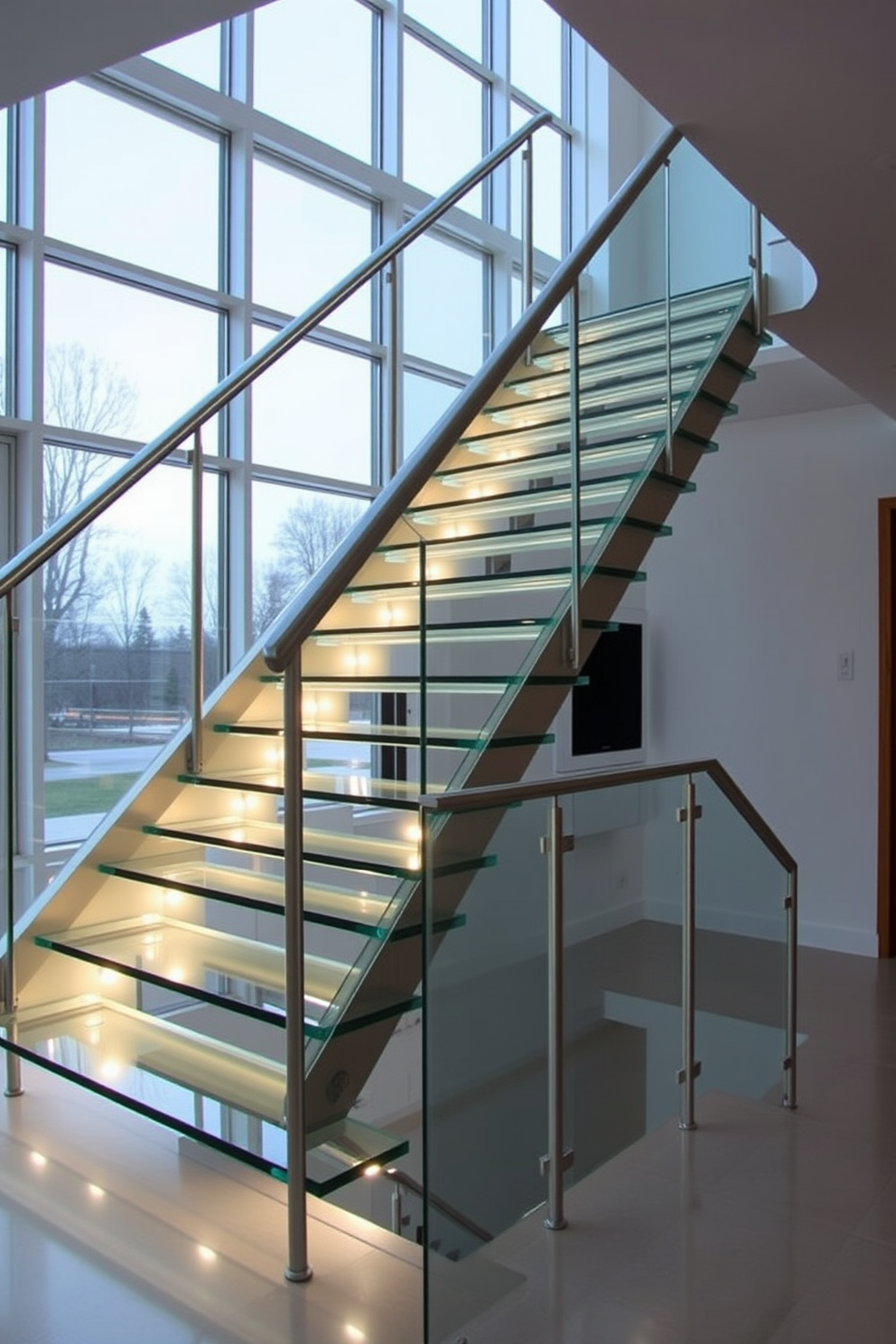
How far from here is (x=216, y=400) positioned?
3570mm

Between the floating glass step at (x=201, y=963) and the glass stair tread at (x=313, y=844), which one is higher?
the glass stair tread at (x=313, y=844)

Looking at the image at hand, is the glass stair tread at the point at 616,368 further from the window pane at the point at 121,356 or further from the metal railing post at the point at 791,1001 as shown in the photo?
the metal railing post at the point at 791,1001

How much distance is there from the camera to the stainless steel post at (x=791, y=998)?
3492mm

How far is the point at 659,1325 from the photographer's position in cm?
222

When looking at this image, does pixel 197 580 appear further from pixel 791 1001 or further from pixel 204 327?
pixel 791 1001

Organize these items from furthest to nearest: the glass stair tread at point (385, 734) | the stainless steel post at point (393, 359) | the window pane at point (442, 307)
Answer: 1. the window pane at point (442, 307)
2. the stainless steel post at point (393, 359)
3. the glass stair tread at point (385, 734)

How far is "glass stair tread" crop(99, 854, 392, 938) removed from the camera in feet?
8.85

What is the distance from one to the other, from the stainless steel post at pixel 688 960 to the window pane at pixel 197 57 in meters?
3.68

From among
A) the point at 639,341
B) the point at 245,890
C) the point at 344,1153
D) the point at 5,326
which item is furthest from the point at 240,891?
the point at 639,341

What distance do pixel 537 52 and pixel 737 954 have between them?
5.92 meters

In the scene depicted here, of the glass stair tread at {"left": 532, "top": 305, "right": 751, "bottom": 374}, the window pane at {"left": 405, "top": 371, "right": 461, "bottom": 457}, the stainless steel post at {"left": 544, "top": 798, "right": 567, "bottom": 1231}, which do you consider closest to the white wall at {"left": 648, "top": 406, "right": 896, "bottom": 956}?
the glass stair tread at {"left": 532, "top": 305, "right": 751, "bottom": 374}

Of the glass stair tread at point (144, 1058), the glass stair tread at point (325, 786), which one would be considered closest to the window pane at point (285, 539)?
the glass stair tread at point (325, 786)

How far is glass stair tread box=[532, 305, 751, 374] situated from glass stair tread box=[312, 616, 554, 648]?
151 cm

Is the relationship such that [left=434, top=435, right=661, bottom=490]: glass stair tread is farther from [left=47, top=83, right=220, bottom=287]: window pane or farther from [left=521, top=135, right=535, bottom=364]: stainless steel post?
[left=47, top=83, right=220, bottom=287]: window pane
